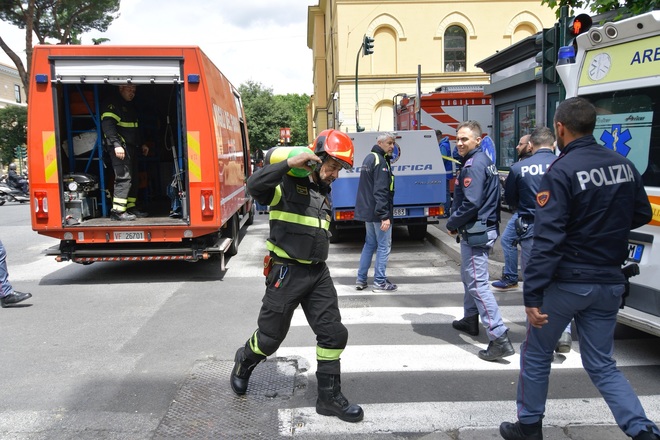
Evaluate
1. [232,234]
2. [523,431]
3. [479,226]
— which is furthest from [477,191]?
[232,234]

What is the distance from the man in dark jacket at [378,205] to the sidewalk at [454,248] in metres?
1.67

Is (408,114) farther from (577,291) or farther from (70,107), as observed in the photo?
(577,291)

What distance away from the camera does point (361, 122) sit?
3334 centimetres

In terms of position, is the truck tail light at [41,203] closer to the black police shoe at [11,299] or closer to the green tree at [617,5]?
the black police shoe at [11,299]

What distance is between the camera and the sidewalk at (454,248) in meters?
7.94

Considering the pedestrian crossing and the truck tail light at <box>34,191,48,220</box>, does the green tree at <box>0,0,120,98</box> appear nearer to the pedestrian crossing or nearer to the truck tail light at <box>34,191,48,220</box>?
the truck tail light at <box>34,191,48,220</box>

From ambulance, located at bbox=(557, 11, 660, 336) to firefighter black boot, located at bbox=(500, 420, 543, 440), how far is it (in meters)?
1.48

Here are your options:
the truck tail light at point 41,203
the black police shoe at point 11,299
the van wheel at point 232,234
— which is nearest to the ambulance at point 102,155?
the truck tail light at point 41,203

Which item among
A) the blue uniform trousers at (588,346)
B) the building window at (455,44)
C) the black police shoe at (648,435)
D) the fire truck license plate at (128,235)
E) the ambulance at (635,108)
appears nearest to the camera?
the black police shoe at (648,435)

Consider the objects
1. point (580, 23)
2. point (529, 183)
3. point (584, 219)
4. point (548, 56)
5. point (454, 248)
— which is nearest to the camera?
point (584, 219)

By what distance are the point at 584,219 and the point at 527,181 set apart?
6.57 ft

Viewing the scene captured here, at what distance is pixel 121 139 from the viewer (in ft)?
26.1

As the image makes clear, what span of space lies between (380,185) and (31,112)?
450cm

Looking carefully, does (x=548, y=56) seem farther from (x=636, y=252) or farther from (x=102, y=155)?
(x=102, y=155)
